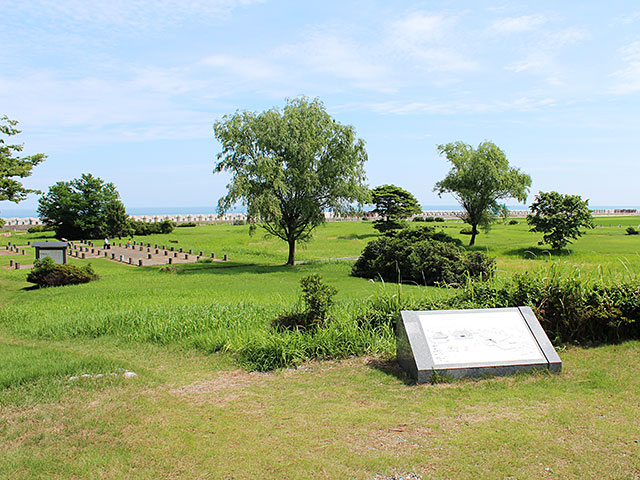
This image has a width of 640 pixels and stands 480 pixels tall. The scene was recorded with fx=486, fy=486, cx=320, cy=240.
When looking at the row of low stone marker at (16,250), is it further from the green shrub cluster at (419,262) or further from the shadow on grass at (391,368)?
the shadow on grass at (391,368)

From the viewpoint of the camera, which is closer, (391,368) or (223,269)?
(391,368)

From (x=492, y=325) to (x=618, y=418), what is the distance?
217 centimetres

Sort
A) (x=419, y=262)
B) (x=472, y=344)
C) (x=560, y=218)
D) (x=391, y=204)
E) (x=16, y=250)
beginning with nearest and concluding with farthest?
(x=472, y=344) < (x=419, y=262) < (x=560, y=218) < (x=16, y=250) < (x=391, y=204)

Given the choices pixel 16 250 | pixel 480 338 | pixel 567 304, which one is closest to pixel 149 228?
pixel 16 250

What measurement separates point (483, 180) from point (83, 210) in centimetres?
3516

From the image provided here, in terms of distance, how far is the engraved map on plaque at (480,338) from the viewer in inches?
259

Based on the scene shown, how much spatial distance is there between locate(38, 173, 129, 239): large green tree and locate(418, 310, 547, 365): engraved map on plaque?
40.5 m

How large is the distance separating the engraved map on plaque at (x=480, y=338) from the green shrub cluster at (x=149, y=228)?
4338 centimetres

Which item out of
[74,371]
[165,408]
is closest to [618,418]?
[165,408]

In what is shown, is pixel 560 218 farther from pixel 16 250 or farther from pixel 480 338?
pixel 16 250

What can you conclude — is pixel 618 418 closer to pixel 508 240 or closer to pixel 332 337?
pixel 332 337

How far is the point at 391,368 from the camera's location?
7152mm

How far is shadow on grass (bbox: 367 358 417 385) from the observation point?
656cm

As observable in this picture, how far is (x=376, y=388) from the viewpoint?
634 cm
